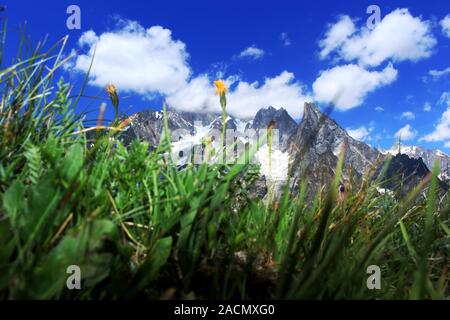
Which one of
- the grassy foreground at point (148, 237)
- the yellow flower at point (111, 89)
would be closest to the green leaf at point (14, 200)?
the grassy foreground at point (148, 237)

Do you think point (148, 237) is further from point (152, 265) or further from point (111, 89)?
point (111, 89)

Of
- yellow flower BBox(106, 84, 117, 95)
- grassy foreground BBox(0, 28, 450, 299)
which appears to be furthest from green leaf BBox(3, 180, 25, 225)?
yellow flower BBox(106, 84, 117, 95)

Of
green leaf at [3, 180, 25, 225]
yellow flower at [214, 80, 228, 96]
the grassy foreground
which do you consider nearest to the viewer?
the grassy foreground

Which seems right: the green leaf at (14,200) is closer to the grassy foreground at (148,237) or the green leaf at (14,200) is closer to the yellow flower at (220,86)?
the grassy foreground at (148,237)

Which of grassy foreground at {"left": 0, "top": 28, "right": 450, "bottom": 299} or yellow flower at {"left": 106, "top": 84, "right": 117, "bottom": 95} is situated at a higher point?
yellow flower at {"left": 106, "top": 84, "right": 117, "bottom": 95}

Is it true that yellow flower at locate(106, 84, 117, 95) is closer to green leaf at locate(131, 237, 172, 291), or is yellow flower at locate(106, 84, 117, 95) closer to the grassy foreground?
the grassy foreground

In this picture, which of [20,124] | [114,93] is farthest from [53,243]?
[114,93]

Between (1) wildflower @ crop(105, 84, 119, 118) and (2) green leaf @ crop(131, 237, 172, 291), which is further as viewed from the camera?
(1) wildflower @ crop(105, 84, 119, 118)

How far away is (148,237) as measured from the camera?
6.10 feet

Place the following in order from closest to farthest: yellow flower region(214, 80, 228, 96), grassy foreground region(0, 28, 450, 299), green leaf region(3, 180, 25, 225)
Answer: grassy foreground region(0, 28, 450, 299) < green leaf region(3, 180, 25, 225) < yellow flower region(214, 80, 228, 96)

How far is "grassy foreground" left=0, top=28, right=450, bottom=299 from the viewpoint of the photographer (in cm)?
143

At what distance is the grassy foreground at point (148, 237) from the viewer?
1434 millimetres

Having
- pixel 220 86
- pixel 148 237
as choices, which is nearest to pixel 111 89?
pixel 220 86

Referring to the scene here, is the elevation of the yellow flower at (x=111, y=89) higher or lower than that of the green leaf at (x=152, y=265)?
higher
